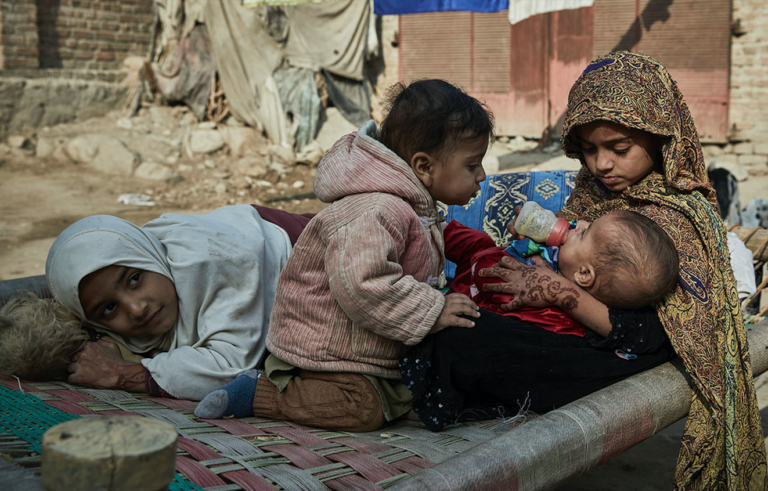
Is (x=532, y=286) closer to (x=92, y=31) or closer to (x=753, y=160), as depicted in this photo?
(x=753, y=160)

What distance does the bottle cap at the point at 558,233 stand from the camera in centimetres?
228

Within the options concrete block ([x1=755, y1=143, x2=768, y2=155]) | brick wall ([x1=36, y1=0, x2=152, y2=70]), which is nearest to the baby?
concrete block ([x1=755, y1=143, x2=768, y2=155])

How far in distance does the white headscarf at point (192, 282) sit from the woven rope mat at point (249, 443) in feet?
0.51

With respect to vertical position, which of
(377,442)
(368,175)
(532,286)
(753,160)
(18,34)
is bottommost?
(377,442)

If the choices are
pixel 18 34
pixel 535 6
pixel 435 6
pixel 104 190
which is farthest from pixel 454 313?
pixel 18 34

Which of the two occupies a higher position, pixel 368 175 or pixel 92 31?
pixel 92 31

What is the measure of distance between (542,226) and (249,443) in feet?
3.92

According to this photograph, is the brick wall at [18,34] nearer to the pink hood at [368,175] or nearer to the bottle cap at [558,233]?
the pink hood at [368,175]

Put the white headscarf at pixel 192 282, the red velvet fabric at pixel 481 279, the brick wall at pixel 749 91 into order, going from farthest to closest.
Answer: the brick wall at pixel 749 91
the white headscarf at pixel 192 282
the red velvet fabric at pixel 481 279

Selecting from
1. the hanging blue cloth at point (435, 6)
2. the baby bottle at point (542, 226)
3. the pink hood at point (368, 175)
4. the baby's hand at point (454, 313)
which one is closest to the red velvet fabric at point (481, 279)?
the baby bottle at point (542, 226)

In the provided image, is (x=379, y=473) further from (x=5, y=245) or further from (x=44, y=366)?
(x=5, y=245)

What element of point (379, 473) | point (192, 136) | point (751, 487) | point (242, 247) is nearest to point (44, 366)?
point (242, 247)

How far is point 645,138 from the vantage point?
7.81ft

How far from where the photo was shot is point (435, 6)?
8523mm
